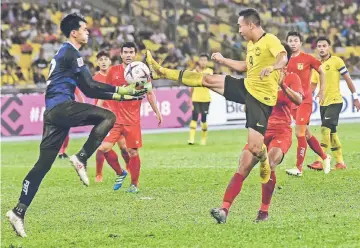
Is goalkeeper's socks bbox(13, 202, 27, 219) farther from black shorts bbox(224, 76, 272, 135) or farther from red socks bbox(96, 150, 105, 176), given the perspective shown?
red socks bbox(96, 150, 105, 176)

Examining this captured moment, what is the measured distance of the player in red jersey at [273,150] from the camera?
11.1m

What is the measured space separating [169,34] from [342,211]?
27.0 meters

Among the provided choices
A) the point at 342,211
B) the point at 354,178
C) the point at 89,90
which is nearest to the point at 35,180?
the point at 89,90

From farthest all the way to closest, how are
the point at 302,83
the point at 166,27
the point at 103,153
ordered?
the point at 166,27 → the point at 302,83 → the point at 103,153

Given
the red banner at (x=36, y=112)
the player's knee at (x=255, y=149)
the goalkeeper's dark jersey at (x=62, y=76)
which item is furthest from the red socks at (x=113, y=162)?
the red banner at (x=36, y=112)

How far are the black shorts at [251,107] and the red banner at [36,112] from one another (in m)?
18.4

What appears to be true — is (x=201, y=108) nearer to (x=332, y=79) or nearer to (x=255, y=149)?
A: (x=332, y=79)

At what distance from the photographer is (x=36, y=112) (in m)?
30.2

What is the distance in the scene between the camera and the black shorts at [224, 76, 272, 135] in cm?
1088

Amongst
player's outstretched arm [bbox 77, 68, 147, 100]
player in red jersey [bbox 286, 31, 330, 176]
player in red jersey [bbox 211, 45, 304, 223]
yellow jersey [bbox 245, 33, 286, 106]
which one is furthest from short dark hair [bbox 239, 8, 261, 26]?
player in red jersey [bbox 286, 31, 330, 176]

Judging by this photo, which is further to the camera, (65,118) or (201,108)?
(201,108)

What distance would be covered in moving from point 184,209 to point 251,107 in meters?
2.46

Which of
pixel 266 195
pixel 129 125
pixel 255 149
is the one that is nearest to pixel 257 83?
pixel 255 149

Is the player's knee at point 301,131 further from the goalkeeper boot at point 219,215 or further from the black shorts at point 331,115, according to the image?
the goalkeeper boot at point 219,215
